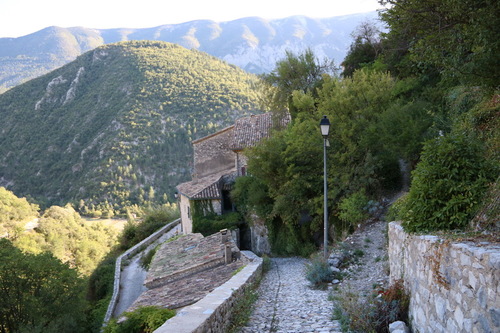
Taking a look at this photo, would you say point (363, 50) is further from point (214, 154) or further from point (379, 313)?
point (379, 313)

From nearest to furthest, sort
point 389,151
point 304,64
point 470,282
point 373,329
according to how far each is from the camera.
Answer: point 470,282, point 373,329, point 389,151, point 304,64

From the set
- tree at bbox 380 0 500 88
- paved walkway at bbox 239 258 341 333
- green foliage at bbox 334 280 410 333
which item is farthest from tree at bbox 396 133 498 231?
tree at bbox 380 0 500 88

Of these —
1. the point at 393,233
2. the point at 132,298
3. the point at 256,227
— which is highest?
the point at 393,233

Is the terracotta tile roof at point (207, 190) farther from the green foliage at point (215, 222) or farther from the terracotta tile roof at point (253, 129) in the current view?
the terracotta tile roof at point (253, 129)

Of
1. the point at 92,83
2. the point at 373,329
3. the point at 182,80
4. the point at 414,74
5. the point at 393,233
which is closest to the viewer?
the point at 373,329

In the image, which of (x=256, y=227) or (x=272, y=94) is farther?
(x=272, y=94)

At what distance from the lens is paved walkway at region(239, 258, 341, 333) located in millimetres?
5742

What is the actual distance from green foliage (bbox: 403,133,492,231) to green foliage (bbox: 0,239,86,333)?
1822cm

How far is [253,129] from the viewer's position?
25719 mm

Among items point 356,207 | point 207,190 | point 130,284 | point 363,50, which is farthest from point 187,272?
point 363,50

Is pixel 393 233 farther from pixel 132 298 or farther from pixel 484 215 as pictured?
pixel 132 298

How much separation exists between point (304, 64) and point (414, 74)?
807 cm

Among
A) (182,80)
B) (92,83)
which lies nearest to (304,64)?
(182,80)

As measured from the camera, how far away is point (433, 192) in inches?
182
